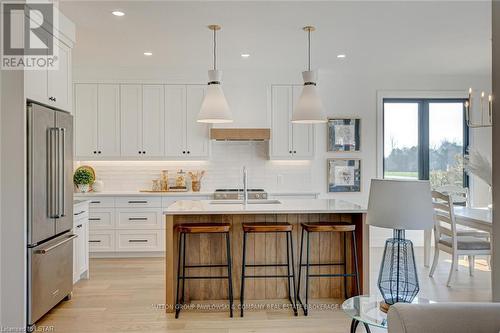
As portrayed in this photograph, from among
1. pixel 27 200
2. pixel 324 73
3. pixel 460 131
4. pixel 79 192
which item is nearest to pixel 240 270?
pixel 27 200

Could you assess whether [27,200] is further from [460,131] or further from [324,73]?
[460,131]

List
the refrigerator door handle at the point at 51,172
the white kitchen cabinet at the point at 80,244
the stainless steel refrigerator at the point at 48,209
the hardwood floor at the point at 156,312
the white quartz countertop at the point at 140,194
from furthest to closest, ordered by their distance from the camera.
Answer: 1. the white quartz countertop at the point at 140,194
2. the white kitchen cabinet at the point at 80,244
3. the refrigerator door handle at the point at 51,172
4. the hardwood floor at the point at 156,312
5. the stainless steel refrigerator at the point at 48,209

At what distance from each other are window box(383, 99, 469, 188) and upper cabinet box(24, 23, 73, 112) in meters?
4.82

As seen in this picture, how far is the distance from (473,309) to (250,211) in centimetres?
210

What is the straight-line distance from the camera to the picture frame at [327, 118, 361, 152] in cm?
636

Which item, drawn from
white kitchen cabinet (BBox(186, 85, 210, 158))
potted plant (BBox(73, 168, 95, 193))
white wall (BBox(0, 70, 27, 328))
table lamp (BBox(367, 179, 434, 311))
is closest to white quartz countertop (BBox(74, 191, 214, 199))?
potted plant (BBox(73, 168, 95, 193))

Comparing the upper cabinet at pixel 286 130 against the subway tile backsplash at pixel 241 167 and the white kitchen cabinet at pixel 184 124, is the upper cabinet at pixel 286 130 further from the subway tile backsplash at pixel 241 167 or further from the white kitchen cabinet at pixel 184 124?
the white kitchen cabinet at pixel 184 124

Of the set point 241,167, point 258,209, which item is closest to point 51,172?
point 258,209

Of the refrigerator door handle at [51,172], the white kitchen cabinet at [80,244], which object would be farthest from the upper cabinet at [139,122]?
the refrigerator door handle at [51,172]

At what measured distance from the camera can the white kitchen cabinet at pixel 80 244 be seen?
4227 millimetres

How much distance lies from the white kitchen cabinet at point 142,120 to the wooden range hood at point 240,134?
0.85m

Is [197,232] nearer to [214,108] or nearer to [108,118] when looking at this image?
[214,108]

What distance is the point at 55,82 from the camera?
11.8 feet

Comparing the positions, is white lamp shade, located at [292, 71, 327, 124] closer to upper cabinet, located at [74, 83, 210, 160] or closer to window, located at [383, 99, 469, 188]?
upper cabinet, located at [74, 83, 210, 160]
